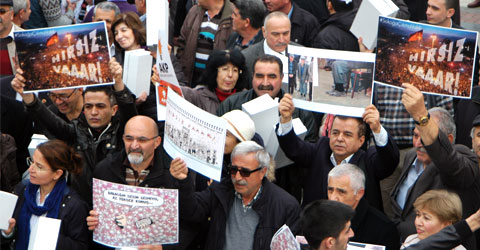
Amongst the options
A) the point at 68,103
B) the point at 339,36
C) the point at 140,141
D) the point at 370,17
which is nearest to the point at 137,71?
the point at 68,103

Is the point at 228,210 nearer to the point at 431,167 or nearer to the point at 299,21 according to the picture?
the point at 431,167

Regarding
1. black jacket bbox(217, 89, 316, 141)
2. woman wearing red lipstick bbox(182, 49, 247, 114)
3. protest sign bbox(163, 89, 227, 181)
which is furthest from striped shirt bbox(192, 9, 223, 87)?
protest sign bbox(163, 89, 227, 181)

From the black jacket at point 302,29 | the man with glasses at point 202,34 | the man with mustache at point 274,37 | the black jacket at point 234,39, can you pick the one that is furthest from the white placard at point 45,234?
the black jacket at point 302,29

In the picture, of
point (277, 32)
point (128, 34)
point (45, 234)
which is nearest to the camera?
point (45, 234)

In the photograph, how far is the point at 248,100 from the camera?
754 cm

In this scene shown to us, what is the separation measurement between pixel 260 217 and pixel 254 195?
0.58 ft

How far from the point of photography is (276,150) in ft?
23.6

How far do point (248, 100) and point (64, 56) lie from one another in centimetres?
162

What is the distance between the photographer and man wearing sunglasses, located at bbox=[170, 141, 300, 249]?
618 cm

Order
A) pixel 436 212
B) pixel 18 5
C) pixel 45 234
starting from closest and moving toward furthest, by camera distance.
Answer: pixel 436 212 < pixel 45 234 < pixel 18 5

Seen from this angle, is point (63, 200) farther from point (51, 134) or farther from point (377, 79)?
point (377, 79)

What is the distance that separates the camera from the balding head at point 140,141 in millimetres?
6535

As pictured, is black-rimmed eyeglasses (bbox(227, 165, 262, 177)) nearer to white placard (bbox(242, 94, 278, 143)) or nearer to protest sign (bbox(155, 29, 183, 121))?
white placard (bbox(242, 94, 278, 143))

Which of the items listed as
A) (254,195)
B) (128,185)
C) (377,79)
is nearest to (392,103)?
(377,79)
